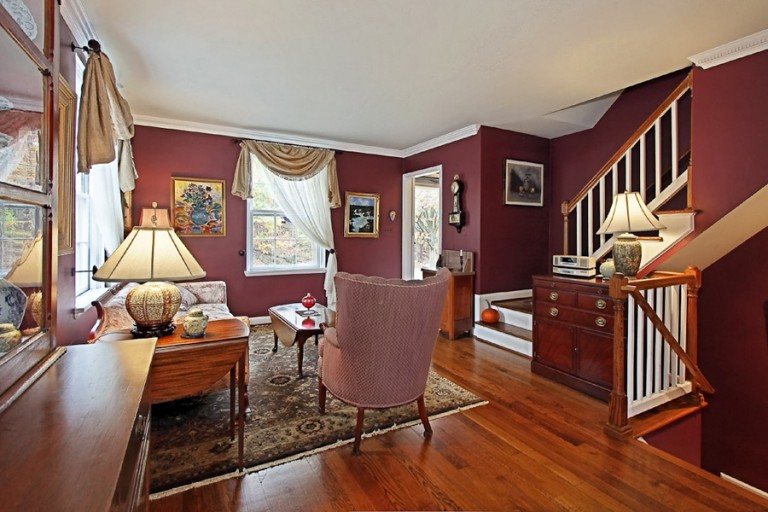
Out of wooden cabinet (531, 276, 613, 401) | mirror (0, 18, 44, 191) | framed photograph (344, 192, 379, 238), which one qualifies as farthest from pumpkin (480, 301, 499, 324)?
mirror (0, 18, 44, 191)

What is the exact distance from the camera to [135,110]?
3844 millimetres

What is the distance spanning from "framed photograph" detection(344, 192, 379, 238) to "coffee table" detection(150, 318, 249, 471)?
3.49 m

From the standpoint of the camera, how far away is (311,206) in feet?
16.2

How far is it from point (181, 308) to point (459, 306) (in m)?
3.01

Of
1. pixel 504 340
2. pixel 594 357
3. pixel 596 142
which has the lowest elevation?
pixel 504 340

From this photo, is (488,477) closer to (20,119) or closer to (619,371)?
(619,371)

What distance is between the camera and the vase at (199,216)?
436cm

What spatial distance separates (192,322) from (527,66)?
2.92m

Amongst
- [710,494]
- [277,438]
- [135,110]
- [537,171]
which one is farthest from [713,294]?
[135,110]

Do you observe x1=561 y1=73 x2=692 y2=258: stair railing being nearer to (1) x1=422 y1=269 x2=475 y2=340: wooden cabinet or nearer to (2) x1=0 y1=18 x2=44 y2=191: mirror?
(1) x1=422 y1=269 x2=475 y2=340: wooden cabinet

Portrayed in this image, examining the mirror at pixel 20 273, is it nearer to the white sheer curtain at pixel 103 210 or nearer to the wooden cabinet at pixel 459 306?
the white sheer curtain at pixel 103 210

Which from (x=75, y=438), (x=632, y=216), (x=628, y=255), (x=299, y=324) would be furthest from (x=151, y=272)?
(x=632, y=216)

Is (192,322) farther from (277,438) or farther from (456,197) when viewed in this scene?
(456,197)

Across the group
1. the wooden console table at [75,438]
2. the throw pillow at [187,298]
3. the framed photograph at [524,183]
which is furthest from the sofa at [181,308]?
the framed photograph at [524,183]
